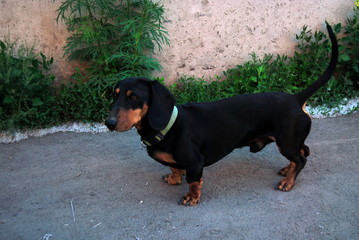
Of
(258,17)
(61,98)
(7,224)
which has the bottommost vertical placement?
(7,224)

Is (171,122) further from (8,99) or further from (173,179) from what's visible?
(8,99)

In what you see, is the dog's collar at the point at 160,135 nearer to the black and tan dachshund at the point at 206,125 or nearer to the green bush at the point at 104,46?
the black and tan dachshund at the point at 206,125

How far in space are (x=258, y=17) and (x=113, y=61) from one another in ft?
6.93

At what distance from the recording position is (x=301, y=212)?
3.01m

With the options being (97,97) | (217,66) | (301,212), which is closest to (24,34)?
(97,97)

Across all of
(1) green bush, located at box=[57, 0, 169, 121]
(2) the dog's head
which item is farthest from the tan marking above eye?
(1) green bush, located at box=[57, 0, 169, 121]

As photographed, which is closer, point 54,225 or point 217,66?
point 54,225

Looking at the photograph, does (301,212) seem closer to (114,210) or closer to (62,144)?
(114,210)

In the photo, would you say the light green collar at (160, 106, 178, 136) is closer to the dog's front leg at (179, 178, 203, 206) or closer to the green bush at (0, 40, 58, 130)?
the dog's front leg at (179, 178, 203, 206)

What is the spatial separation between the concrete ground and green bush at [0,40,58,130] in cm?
31

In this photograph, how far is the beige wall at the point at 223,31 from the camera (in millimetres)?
5039

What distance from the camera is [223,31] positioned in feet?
17.2

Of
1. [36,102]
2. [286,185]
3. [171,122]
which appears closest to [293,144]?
[286,185]

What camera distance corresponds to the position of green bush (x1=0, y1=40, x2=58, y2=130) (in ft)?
14.3
